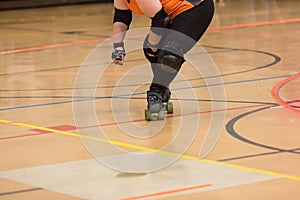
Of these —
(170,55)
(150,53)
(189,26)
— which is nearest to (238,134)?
(170,55)

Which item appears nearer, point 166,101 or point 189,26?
point 189,26

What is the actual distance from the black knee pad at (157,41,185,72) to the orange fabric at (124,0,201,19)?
26 centimetres

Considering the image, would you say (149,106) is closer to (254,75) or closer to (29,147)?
(29,147)

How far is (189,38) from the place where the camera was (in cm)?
712

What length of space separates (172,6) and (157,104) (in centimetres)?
77

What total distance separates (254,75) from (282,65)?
2.32 feet

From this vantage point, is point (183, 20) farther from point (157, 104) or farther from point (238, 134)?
point (238, 134)

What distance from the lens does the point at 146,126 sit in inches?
269

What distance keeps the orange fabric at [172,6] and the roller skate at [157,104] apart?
59 centimetres

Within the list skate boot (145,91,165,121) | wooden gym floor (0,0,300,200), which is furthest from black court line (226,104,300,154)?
skate boot (145,91,165,121)

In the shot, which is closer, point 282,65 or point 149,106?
point 149,106

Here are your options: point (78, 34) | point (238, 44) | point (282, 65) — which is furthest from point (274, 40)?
point (78, 34)

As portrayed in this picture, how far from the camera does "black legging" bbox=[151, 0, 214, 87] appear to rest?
278 inches

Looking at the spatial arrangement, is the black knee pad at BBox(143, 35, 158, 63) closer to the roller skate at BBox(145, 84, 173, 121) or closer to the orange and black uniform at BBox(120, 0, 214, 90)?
the orange and black uniform at BBox(120, 0, 214, 90)
